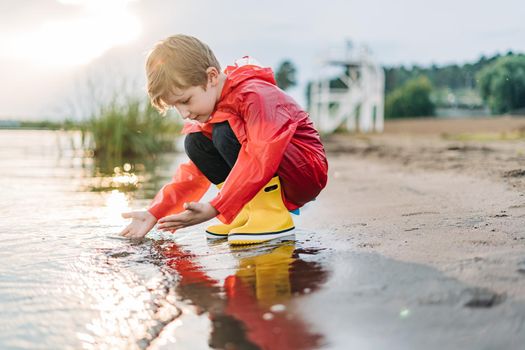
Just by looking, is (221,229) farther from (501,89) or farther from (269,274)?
(501,89)

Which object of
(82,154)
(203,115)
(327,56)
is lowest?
(82,154)

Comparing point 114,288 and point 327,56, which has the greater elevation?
point 327,56

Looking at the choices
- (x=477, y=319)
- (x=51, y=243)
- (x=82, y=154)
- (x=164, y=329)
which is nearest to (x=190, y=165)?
(x=51, y=243)

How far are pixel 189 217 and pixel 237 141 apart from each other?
40cm

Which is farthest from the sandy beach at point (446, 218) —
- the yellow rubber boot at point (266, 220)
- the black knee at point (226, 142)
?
the black knee at point (226, 142)

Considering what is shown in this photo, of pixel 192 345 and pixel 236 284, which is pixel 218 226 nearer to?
pixel 236 284

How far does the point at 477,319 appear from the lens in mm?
1131

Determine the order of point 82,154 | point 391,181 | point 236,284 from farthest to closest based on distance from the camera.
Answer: point 82,154 → point 391,181 → point 236,284

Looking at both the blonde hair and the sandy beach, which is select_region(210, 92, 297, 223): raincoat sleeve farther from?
the sandy beach

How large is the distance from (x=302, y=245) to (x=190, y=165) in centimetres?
73

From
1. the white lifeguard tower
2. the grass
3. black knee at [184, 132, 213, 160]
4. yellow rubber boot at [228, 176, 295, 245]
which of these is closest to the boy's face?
black knee at [184, 132, 213, 160]

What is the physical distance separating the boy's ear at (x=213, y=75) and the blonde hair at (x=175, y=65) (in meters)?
0.01

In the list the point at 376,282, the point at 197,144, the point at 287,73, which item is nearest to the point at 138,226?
the point at 197,144

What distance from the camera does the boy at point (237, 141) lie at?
A: 1919 mm
